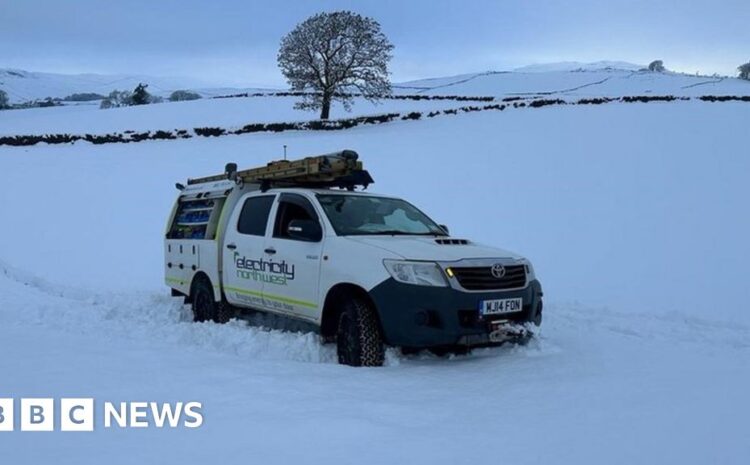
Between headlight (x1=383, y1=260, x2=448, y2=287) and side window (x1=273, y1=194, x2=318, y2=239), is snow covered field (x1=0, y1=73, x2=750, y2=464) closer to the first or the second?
headlight (x1=383, y1=260, x2=448, y2=287)

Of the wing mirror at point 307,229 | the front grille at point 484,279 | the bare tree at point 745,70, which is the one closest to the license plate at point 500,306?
the front grille at point 484,279

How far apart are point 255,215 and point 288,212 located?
648 millimetres

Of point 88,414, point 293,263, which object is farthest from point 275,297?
point 88,414

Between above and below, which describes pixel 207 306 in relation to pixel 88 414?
below

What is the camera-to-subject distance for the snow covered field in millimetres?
3822

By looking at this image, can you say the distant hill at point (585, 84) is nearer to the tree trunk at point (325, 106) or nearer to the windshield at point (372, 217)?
the tree trunk at point (325, 106)

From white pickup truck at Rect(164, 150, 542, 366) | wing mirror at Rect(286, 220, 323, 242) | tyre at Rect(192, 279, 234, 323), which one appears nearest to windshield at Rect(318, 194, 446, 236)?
white pickup truck at Rect(164, 150, 542, 366)

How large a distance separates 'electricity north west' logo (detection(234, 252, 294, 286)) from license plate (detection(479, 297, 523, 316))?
2.10 metres

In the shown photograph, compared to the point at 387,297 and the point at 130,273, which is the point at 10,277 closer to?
the point at 130,273

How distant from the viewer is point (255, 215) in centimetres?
761

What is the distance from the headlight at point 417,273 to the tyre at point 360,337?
44cm

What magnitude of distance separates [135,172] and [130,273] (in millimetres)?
11643

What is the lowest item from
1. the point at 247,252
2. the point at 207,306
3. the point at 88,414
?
the point at 207,306

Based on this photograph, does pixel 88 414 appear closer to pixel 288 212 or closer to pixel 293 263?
pixel 293 263
